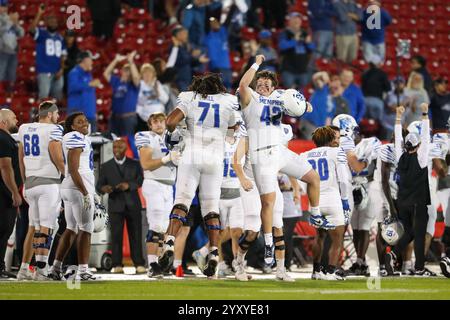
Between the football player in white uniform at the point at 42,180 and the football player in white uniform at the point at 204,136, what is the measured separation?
1.51 metres

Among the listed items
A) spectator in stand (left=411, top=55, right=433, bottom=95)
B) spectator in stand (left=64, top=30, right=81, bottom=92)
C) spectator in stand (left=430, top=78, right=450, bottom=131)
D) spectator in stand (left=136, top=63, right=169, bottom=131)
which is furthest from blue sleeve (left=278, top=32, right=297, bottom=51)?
spectator in stand (left=64, top=30, right=81, bottom=92)

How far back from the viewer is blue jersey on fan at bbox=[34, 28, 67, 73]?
17.7 meters

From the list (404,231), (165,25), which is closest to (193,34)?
(165,25)

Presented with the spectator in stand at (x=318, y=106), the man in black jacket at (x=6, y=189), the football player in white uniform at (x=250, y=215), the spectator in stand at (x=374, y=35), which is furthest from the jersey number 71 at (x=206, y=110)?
the spectator in stand at (x=374, y=35)

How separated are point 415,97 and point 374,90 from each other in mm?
747

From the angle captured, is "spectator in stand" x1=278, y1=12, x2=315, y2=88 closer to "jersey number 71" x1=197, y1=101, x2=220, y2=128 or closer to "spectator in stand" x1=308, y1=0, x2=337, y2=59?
"spectator in stand" x1=308, y1=0, x2=337, y2=59

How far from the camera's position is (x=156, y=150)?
13.1 metres

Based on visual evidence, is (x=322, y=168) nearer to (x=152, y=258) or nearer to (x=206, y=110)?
(x=206, y=110)

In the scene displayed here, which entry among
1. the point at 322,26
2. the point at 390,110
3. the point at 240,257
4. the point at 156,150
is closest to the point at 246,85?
the point at 240,257

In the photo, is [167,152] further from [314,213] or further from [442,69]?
[442,69]

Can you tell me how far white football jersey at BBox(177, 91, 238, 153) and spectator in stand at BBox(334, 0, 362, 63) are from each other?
31.5 feet

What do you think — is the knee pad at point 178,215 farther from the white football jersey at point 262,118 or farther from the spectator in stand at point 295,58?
the spectator in stand at point 295,58

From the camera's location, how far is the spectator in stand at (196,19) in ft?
62.6
